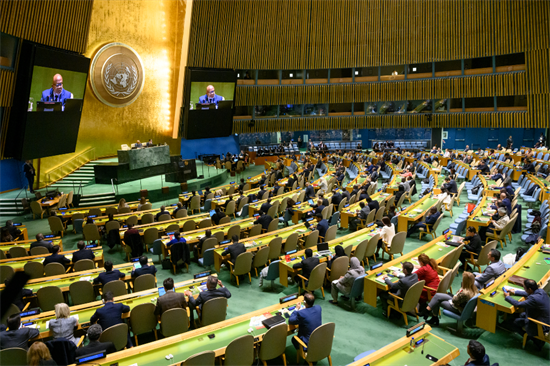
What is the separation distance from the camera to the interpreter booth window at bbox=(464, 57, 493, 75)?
26.6m

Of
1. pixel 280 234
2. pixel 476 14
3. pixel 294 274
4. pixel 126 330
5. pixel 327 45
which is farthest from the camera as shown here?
pixel 327 45

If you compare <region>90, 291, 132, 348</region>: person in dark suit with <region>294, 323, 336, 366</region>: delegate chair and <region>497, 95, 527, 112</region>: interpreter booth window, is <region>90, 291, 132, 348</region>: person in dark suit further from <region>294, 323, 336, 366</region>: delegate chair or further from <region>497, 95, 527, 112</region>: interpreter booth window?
A: <region>497, 95, 527, 112</region>: interpreter booth window

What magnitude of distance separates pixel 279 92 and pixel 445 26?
12.7 meters

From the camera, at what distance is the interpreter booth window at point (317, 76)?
99.3 ft

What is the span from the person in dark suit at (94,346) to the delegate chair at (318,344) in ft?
7.98

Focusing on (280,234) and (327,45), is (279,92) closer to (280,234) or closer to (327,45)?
(327,45)

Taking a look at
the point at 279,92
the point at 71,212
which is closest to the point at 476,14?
the point at 279,92

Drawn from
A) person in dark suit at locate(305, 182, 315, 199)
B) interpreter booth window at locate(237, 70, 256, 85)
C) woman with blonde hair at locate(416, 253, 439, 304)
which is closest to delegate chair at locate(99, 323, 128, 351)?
woman with blonde hair at locate(416, 253, 439, 304)

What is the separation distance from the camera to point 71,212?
1292 centimetres

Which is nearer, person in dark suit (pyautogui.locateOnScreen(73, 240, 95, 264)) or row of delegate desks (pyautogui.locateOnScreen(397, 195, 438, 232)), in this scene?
person in dark suit (pyautogui.locateOnScreen(73, 240, 95, 264))

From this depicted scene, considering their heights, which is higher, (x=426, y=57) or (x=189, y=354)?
(x=426, y=57)

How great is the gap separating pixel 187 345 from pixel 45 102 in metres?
13.8

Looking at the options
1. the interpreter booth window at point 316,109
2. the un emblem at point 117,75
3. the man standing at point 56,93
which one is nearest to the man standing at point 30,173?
the man standing at point 56,93

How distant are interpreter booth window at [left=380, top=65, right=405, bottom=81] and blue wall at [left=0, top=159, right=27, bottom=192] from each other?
989 inches
